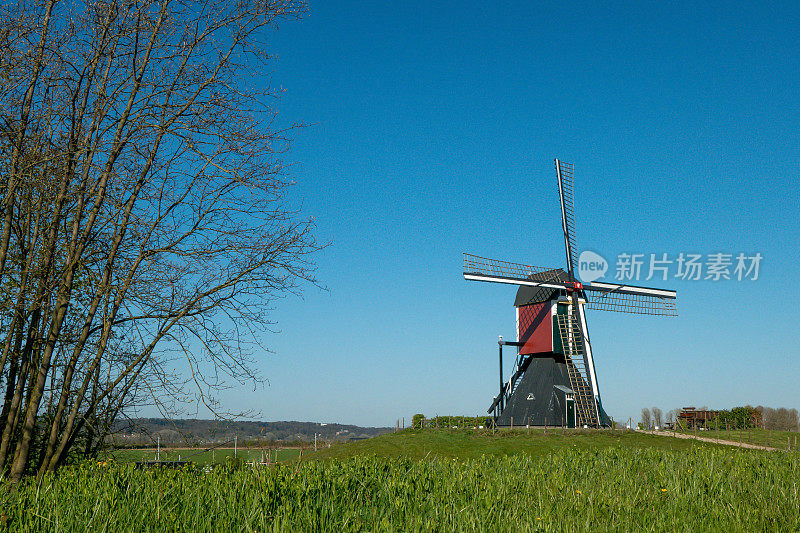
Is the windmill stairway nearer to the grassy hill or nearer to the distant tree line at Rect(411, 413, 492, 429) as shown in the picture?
the grassy hill

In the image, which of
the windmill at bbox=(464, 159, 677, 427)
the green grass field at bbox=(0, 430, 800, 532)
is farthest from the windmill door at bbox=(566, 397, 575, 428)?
the green grass field at bbox=(0, 430, 800, 532)

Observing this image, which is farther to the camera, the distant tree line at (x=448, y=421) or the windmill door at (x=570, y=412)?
the distant tree line at (x=448, y=421)

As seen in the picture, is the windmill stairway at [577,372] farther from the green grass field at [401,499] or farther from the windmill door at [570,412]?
the green grass field at [401,499]

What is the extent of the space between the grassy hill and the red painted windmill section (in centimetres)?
451

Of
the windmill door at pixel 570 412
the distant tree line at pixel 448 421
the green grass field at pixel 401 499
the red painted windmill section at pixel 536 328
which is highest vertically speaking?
the red painted windmill section at pixel 536 328

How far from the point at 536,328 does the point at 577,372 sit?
10.0 feet

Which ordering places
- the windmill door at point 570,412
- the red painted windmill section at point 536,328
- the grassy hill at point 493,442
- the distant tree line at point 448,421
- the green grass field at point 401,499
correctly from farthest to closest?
1. the distant tree line at point 448,421
2. the red painted windmill section at point 536,328
3. the windmill door at point 570,412
4. the grassy hill at point 493,442
5. the green grass field at point 401,499

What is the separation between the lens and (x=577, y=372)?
30.7 meters

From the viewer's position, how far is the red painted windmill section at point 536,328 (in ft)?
103

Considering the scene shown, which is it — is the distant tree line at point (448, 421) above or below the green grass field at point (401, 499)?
below

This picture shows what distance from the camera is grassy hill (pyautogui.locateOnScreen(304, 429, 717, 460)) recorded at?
80.7 feet

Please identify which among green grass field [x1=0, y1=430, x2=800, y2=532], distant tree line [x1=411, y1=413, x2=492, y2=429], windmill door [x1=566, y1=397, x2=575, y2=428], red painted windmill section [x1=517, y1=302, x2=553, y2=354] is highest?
red painted windmill section [x1=517, y1=302, x2=553, y2=354]

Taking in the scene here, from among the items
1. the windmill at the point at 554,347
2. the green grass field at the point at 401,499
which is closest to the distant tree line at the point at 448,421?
the windmill at the point at 554,347

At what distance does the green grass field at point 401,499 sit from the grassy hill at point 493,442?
17015mm
